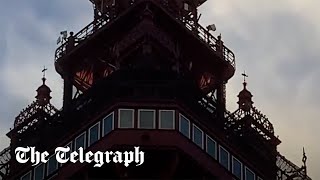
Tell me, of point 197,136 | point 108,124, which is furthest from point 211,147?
point 108,124

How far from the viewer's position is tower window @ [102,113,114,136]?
2987 inches

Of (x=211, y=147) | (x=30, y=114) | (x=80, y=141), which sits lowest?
(x=211, y=147)

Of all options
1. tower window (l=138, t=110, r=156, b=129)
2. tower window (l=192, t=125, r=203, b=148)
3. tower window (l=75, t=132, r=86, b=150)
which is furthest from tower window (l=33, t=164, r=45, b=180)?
tower window (l=192, t=125, r=203, b=148)

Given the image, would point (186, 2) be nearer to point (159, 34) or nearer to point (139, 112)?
point (159, 34)

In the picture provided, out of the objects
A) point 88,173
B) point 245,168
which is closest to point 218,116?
point 245,168

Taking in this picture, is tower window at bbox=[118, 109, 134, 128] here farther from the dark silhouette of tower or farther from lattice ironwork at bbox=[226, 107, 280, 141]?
lattice ironwork at bbox=[226, 107, 280, 141]

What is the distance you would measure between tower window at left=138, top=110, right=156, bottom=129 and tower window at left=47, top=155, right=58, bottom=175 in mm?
6256

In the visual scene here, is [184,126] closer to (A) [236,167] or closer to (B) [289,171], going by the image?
(A) [236,167]

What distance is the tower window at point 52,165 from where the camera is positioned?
256ft

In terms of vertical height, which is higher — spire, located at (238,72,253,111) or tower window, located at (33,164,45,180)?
spire, located at (238,72,253,111)

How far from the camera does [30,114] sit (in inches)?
3506

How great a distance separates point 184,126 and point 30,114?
54.2 feet

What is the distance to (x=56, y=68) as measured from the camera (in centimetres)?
8912

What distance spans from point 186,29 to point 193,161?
13598 millimetres
